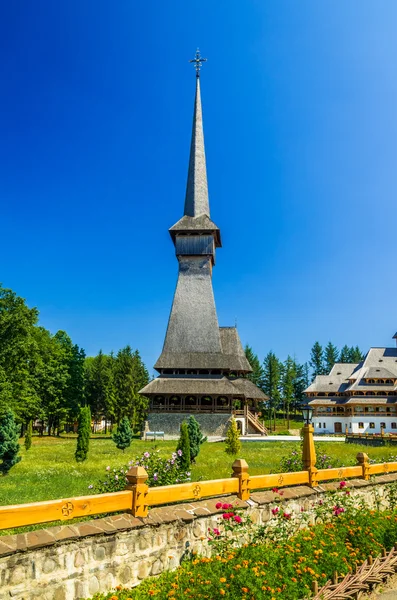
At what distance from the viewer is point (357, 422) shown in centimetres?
5562

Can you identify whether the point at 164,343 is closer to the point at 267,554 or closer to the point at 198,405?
the point at 198,405

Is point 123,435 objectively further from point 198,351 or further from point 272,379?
point 272,379

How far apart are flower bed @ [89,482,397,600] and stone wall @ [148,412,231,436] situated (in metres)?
30.0

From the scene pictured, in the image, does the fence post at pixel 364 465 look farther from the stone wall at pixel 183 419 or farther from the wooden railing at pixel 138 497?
the stone wall at pixel 183 419

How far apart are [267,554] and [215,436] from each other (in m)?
32.8

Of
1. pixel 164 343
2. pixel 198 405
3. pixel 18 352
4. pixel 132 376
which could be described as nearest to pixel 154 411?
pixel 198 405

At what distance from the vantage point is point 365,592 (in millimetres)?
7457

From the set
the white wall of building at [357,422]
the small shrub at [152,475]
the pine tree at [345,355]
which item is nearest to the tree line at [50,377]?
the white wall of building at [357,422]

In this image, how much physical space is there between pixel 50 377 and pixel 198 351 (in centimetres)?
1673

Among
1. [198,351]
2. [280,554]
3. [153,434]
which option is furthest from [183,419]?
[280,554]

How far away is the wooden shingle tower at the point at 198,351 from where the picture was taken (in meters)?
39.8

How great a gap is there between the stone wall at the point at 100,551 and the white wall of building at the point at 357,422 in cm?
5302

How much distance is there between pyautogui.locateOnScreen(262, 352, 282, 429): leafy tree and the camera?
3031 inches

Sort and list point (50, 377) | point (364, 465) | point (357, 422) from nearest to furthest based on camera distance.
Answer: point (364, 465) < point (50, 377) < point (357, 422)
